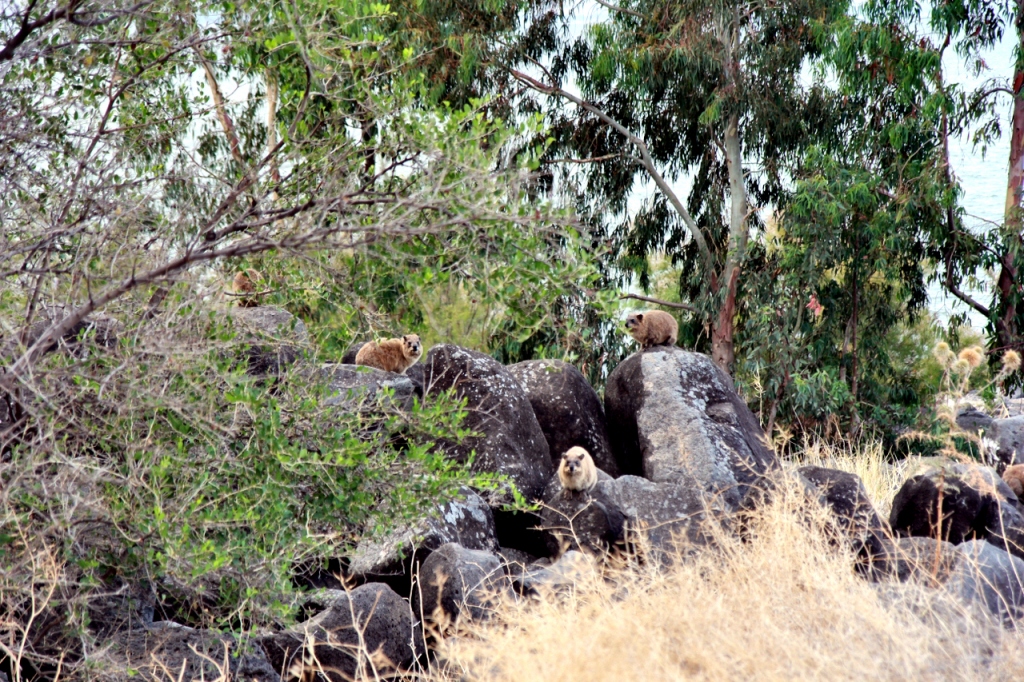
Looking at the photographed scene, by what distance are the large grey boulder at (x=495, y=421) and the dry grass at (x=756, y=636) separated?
384cm

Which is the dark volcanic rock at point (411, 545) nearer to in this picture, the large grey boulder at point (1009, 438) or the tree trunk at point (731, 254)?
the tree trunk at point (731, 254)

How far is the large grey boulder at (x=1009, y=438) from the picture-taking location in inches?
Answer: 599

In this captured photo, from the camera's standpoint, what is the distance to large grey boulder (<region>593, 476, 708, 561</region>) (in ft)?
26.3

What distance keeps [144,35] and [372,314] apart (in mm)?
1999

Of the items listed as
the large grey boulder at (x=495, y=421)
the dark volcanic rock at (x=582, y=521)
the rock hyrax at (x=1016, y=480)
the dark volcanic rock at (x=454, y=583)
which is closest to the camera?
the dark volcanic rock at (x=454, y=583)

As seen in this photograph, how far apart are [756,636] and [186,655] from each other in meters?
3.20

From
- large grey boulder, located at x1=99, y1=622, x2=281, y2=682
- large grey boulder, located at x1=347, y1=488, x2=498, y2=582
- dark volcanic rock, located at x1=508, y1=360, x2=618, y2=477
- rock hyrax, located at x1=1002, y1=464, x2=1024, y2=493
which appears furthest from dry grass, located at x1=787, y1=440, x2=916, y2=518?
large grey boulder, located at x1=99, y1=622, x2=281, y2=682

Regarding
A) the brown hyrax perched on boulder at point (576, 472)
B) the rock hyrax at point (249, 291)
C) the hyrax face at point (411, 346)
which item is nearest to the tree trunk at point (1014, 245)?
the hyrax face at point (411, 346)

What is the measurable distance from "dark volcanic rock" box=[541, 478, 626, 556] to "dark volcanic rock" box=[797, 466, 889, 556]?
1637mm

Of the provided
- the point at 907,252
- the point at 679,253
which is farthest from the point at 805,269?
the point at 679,253

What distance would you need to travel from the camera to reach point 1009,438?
1583cm

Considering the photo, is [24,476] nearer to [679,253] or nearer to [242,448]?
[242,448]

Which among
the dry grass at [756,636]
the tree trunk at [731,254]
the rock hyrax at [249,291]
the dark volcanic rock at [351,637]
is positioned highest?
the tree trunk at [731,254]

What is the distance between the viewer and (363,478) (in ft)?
19.0
